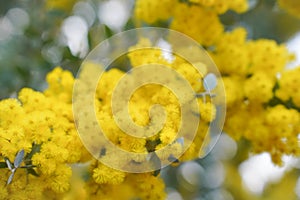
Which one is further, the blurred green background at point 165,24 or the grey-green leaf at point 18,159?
the blurred green background at point 165,24

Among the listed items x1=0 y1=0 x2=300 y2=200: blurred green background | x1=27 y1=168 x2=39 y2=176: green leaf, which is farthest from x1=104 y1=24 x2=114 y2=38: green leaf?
x1=27 y1=168 x2=39 y2=176: green leaf

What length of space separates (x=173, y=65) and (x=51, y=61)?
637 millimetres

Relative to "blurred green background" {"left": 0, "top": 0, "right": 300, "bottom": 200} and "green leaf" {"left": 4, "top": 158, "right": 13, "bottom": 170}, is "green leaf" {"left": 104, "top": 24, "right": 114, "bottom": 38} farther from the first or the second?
"green leaf" {"left": 4, "top": 158, "right": 13, "bottom": 170}

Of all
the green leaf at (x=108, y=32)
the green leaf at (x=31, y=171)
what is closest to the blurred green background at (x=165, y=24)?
the green leaf at (x=108, y=32)

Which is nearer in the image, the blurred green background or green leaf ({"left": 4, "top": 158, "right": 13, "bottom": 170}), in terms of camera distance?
green leaf ({"left": 4, "top": 158, "right": 13, "bottom": 170})

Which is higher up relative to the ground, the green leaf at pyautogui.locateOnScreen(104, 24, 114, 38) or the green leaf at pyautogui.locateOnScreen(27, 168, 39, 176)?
the green leaf at pyautogui.locateOnScreen(104, 24, 114, 38)

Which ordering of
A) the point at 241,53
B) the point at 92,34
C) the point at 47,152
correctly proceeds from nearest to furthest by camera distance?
the point at 47,152 → the point at 241,53 → the point at 92,34

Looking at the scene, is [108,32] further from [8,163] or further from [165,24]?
[8,163]

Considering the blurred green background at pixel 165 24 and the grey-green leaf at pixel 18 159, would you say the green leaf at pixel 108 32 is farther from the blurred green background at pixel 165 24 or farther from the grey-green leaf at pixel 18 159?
the grey-green leaf at pixel 18 159

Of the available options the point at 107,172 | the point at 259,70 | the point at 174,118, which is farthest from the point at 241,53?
the point at 107,172

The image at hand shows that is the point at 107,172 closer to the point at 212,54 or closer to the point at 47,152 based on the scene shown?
the point at 47,152

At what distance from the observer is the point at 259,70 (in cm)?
229

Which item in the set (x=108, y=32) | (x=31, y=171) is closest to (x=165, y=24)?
(x=108, y=32)

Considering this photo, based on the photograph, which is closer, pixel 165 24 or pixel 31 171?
pixel 31 171
